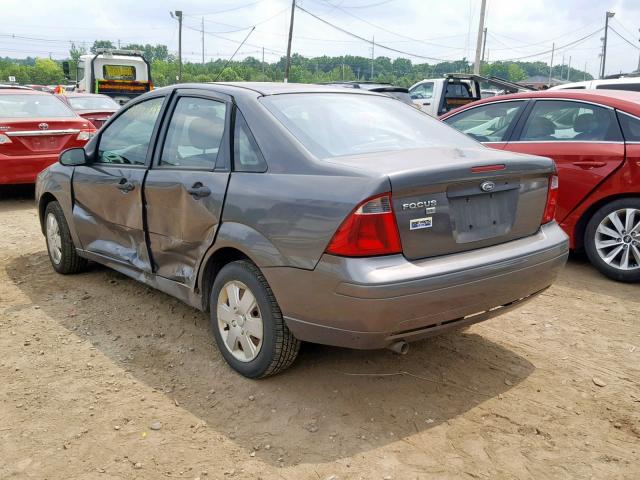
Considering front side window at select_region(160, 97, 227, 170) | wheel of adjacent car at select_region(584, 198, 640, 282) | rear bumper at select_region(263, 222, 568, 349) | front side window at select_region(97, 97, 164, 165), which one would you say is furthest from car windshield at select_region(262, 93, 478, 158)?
wheel of adjacent car at select_region(584, 198, 640, 282)

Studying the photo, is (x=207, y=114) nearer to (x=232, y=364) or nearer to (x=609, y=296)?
(x=232, y=364)

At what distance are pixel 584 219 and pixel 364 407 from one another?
3238mm

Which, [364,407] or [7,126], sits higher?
[7,126]

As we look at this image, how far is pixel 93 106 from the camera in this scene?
1417 centimetres

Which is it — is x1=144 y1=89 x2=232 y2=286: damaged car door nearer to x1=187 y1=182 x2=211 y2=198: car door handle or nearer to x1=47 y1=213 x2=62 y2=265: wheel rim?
x1=187 y1=182 x2=211 y2=198: car door handle

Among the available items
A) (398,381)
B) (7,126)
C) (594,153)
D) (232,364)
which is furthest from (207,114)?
(7,126)

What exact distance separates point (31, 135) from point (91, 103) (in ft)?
20.9

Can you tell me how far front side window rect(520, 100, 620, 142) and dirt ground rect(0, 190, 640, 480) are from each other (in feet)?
5.38

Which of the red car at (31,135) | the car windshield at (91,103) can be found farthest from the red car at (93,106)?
the red car at (31,135)

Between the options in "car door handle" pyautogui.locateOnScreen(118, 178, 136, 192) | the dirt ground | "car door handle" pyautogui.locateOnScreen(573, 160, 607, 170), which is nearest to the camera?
the dirt ground

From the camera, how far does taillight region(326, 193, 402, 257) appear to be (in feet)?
9.04

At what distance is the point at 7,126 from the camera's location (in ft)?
26.7

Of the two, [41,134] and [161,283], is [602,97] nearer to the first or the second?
[161,283]

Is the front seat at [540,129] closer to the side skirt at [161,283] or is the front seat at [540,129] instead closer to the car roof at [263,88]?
the car roof at [263,88]
